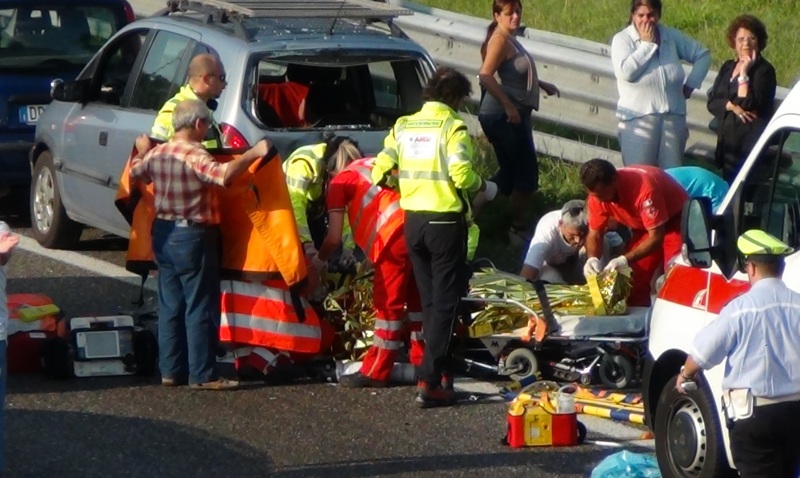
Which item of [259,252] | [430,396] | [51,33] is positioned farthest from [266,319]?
[51,33]

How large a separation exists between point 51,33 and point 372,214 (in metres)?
5.13

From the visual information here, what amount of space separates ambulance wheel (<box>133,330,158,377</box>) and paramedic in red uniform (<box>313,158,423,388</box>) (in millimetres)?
1041

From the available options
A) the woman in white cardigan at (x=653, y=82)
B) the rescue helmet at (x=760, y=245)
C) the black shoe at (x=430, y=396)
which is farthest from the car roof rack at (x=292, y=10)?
the rescue helmet at (x=760, y=245)

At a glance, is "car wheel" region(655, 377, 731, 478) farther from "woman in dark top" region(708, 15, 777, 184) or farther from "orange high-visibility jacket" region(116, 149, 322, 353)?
"woman in dark top" region(708, 15, 777, 184)

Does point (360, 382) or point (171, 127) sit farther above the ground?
point (171, 127)

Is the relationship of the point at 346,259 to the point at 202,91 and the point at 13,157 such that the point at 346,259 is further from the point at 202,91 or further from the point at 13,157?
the point at 13,157

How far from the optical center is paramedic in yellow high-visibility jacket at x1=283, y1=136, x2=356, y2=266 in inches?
352

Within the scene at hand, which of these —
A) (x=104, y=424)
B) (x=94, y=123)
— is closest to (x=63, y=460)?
(x=104, y=424)

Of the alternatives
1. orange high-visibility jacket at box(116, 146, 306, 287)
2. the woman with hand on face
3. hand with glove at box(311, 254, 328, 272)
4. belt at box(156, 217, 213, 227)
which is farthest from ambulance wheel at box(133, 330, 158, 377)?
the woman with hand on face

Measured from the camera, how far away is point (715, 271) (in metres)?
6.49

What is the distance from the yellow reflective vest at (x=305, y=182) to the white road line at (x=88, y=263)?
6.36 ft

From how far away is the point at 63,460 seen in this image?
7414 millimetres

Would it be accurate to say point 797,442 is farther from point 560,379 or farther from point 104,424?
point 104,424

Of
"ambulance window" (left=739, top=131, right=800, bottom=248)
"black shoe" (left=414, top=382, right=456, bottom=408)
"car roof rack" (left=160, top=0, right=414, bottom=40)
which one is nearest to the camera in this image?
"ambulance window" (left=739, top=131, right=800, bottom=248)
